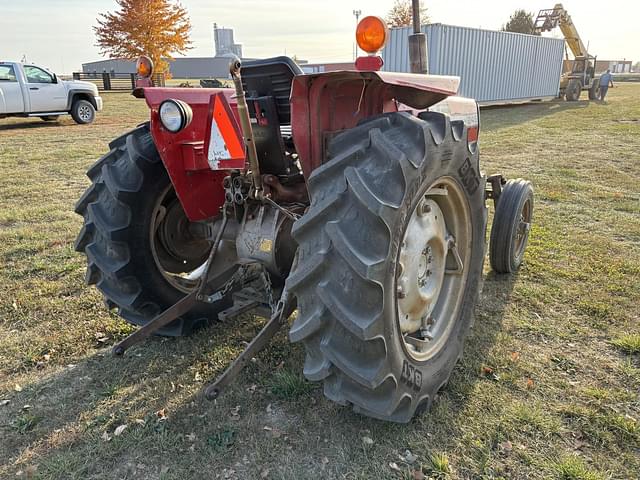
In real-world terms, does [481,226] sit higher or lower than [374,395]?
higher

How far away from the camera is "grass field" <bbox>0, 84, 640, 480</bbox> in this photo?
2318mm

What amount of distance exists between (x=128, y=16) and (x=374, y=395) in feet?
99.6

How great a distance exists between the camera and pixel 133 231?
9.56ft

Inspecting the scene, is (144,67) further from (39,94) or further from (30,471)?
(39,94)

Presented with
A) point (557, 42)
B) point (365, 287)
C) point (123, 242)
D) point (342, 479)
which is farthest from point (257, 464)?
point (557, 42)

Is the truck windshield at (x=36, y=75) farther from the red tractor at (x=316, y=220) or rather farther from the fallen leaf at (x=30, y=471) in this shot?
the fallen leaf at (x=30, y=471)

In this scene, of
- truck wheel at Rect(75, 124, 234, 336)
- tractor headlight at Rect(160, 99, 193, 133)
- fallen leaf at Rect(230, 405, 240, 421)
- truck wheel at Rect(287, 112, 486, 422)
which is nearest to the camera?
truck wheel at Rect(287, 112, 486, 422)

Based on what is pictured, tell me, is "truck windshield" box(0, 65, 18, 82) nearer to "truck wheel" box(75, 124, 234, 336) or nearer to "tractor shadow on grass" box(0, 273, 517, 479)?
"truck wheel" box(75, 124, 234, 336)

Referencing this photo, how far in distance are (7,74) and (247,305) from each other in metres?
15.2

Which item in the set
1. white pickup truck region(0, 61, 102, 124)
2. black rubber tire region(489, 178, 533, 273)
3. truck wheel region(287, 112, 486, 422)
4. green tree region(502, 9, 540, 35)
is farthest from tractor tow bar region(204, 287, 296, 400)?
green tree region(502, 9, 540, 35)

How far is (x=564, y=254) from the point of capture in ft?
15.6

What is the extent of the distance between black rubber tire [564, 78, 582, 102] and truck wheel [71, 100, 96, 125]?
21.3 m

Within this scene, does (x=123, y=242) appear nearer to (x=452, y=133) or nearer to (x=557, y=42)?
(x=452, y=133)

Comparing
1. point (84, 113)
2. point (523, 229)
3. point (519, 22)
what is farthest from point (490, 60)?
point (519, 22)
